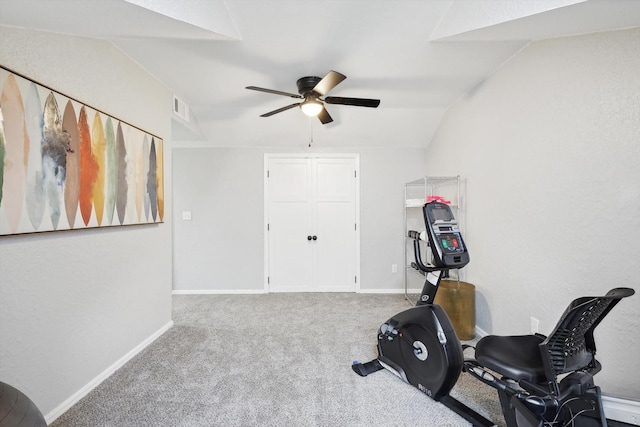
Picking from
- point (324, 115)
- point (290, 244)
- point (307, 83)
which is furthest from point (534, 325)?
point (290, 244)

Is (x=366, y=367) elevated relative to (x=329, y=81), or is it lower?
lower

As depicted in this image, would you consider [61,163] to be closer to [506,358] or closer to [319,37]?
[319,37]

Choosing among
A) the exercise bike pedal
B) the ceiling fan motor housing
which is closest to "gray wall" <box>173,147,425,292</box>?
the ceiling fan motor housing

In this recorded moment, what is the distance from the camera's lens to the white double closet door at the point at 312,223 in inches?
163

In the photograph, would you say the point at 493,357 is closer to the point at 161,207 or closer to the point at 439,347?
the point at 439,347

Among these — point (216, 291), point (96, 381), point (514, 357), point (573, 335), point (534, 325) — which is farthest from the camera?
point (216, 291)

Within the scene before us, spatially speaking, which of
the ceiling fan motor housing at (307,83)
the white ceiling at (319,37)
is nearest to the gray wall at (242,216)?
the white ceiling at (319,37)

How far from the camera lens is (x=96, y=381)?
1.91 metres

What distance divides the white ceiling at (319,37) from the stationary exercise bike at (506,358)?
117 cm

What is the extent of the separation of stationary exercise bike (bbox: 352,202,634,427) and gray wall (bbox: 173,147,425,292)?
7.07ft

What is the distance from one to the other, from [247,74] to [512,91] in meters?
2.21

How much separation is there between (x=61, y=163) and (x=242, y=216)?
251cm

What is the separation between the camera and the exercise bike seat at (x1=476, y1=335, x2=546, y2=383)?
1222 mm

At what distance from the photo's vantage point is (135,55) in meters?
2.20
